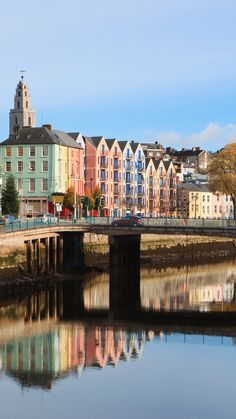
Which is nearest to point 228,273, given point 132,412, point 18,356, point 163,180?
point 18,356

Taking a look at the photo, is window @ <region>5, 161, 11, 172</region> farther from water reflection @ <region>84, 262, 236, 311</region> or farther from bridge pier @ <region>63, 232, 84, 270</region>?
bridge pier @ <region>63, 232, 84, 270</region>

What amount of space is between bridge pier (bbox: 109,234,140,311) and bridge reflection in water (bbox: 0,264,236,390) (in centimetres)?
151

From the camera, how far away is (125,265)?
92.7 metres

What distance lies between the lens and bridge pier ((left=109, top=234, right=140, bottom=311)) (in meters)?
77.3

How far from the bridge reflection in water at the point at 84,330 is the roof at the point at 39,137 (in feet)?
146

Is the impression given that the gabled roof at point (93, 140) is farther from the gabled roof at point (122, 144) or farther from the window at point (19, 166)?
the window at point (19, 166)

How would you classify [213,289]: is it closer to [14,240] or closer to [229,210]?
[14,240]

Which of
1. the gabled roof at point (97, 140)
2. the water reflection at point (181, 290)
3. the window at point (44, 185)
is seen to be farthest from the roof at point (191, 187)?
the water reflection at point (181, 290)

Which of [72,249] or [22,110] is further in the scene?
[22,110]

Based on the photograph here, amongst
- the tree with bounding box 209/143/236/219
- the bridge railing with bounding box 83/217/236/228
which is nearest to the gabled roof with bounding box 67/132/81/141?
the tree with bounding box 209/143/236/219

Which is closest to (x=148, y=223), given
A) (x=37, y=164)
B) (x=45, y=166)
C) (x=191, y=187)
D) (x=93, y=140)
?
(x=45, y=166)

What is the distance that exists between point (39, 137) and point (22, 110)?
228ft

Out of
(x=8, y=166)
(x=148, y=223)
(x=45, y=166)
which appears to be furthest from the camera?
(x=8, y=166)

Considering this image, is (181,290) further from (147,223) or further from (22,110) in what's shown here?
(22,110)
